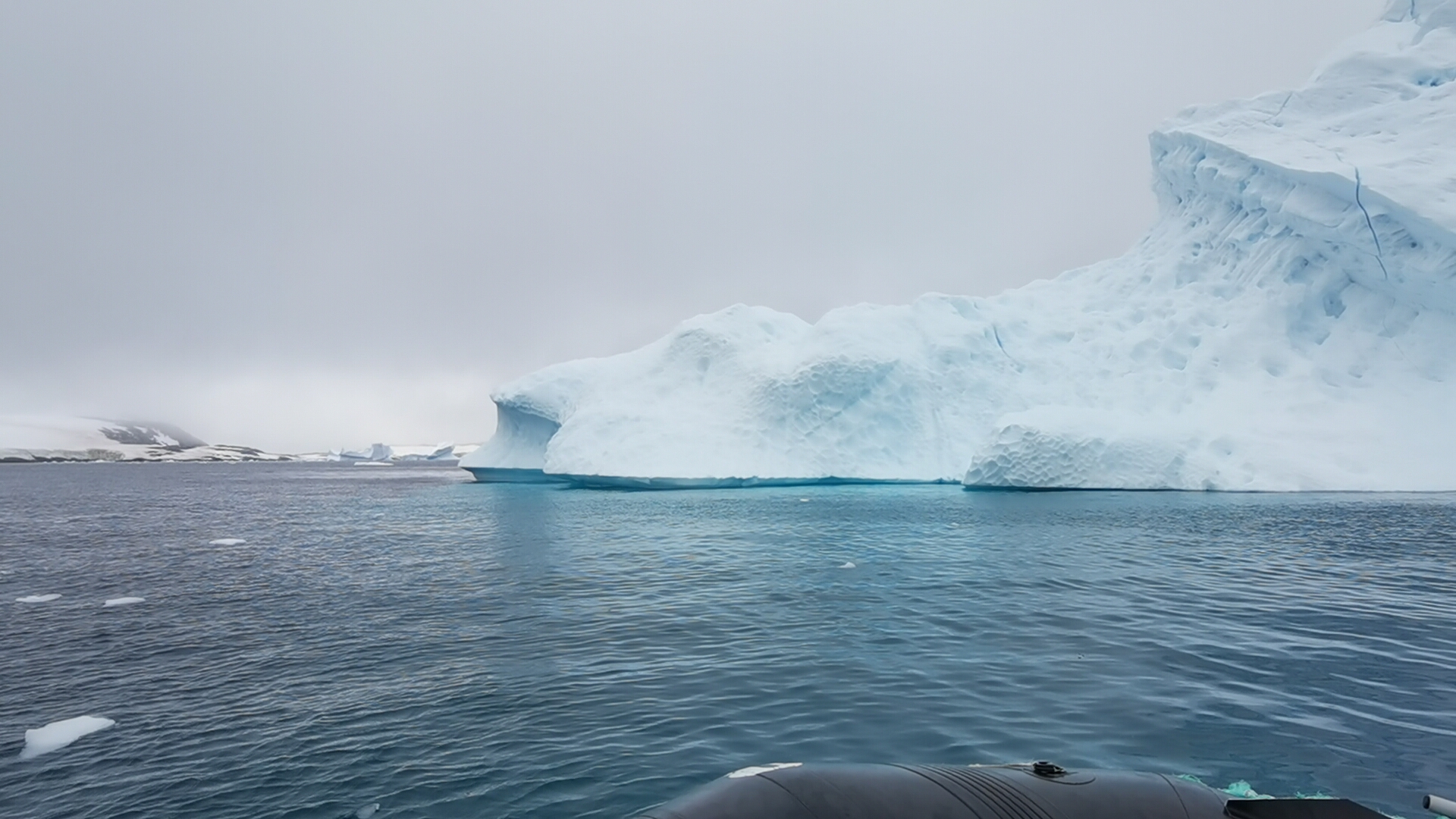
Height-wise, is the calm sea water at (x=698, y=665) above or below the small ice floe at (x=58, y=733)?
above

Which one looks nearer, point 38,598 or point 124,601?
point 124,601

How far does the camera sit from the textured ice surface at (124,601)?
13.6 metres

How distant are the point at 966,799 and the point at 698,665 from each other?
5523mm

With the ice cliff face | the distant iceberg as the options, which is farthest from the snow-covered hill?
the ice cliff face

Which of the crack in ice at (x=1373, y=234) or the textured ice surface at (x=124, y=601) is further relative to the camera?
the crack in ice at (x=1373, y=234)

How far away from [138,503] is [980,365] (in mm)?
44928

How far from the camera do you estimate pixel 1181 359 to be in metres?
40.0

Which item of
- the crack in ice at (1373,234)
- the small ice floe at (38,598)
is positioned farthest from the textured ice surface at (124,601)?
the crack in ice at (1373,234)

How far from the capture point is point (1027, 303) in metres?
47.9

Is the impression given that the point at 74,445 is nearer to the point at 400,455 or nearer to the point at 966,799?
the point at 400,455

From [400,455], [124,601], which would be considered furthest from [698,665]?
[400,455]

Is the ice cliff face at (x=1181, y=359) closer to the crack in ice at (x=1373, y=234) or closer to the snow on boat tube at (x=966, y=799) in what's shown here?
the crack in ice at (x=1373, y=234)

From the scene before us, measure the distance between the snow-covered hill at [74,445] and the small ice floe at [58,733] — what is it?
162 meters

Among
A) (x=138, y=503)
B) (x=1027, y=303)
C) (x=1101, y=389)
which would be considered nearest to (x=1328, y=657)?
(x=1101, y=389)
